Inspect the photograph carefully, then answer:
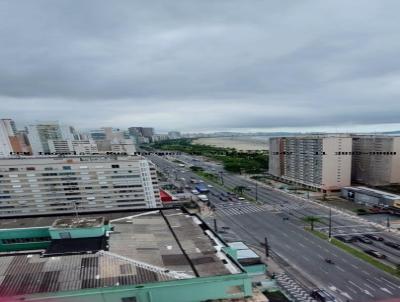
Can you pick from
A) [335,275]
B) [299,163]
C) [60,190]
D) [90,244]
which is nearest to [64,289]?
[90,244]

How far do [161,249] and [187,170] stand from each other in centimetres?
12281

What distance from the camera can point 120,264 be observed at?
32344 mm

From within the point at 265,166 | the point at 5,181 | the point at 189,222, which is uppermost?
the point at 5,181

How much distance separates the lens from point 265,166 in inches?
6083

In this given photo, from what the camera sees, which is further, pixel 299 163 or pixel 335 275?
pixel 299 163

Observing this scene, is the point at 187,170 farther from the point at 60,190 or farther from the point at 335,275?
the point at 335,275

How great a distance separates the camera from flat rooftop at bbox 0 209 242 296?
28969 millimetres

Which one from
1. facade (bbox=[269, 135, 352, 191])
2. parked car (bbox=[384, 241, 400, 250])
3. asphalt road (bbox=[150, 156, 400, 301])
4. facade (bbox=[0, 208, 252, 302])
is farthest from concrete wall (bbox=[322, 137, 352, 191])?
facade (bbox=[0, 208, 252, 302])

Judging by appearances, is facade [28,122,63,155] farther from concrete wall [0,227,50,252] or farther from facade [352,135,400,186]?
facade [352,135,400,186]

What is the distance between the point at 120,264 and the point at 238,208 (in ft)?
185

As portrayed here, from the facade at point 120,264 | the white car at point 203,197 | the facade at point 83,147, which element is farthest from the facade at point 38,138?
the facade at point 120,264

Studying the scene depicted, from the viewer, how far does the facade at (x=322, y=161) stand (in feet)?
325

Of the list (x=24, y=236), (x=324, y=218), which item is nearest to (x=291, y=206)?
(x=324, y=218)

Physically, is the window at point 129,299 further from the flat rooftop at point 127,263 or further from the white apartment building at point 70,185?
the white apartment building at point 70,185
